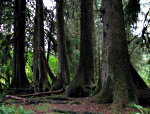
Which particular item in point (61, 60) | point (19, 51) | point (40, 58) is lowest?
point (61, 60)

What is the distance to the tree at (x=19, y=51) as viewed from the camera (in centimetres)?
1402

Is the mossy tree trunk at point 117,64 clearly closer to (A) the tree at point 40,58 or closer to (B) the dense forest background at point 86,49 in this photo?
(B) the dense forest background at point 86,49

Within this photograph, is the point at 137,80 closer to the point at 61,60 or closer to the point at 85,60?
the point at 85,60

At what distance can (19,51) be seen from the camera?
14.3 meters

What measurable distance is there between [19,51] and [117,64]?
30.2 feet

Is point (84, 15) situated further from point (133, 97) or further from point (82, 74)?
point (133, 97)

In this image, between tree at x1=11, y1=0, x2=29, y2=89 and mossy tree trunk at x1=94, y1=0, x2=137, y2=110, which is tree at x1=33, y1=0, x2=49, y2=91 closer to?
tree at x1=11, y1=0, x2=29, y2=89

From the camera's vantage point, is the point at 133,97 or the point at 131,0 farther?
the point at 131,0

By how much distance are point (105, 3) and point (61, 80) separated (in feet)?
17.8

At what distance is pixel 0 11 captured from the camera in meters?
13.0

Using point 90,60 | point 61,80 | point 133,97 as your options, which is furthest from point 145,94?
point 61,80

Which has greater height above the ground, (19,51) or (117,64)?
(19,51)

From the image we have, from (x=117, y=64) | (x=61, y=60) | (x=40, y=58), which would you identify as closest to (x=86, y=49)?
(x=61, y=60)

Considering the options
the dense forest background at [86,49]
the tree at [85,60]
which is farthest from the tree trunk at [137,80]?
the tree at [85,60]
